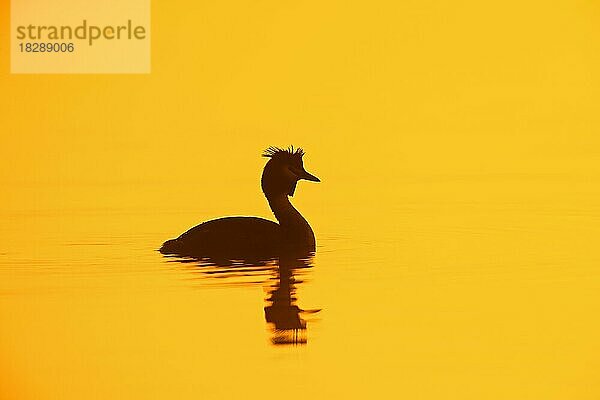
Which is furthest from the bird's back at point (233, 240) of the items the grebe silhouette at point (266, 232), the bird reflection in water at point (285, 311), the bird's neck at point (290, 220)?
the bird reflection in water at point (285, 311)

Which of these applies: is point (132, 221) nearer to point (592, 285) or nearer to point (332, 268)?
point (332, 268)

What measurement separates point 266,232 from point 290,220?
345 millimetres

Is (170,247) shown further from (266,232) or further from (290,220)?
(290,220)

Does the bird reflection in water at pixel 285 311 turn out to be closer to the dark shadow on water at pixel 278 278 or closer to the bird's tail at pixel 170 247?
the dark shadow on water at pixel 278 278

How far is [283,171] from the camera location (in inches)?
394

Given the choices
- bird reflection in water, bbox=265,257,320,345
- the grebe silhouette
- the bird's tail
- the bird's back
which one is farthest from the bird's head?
bird reflection in water, bbox=265,257,320,345

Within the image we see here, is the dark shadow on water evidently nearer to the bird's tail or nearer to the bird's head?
the bird's tail

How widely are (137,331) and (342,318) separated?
3.40 feet

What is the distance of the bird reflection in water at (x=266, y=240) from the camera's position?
9.25 metres

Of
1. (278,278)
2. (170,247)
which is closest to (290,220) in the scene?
(170,247)

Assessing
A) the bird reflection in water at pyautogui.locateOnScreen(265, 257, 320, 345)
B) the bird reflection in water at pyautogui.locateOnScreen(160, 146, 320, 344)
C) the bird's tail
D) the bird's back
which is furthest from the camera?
the bird's tail

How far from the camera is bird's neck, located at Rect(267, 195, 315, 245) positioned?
32.1 feet

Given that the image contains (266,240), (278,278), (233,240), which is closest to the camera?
(278,278)

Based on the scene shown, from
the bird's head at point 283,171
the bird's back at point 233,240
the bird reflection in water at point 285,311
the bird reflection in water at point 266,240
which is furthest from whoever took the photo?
the bird's head at point 283,171
